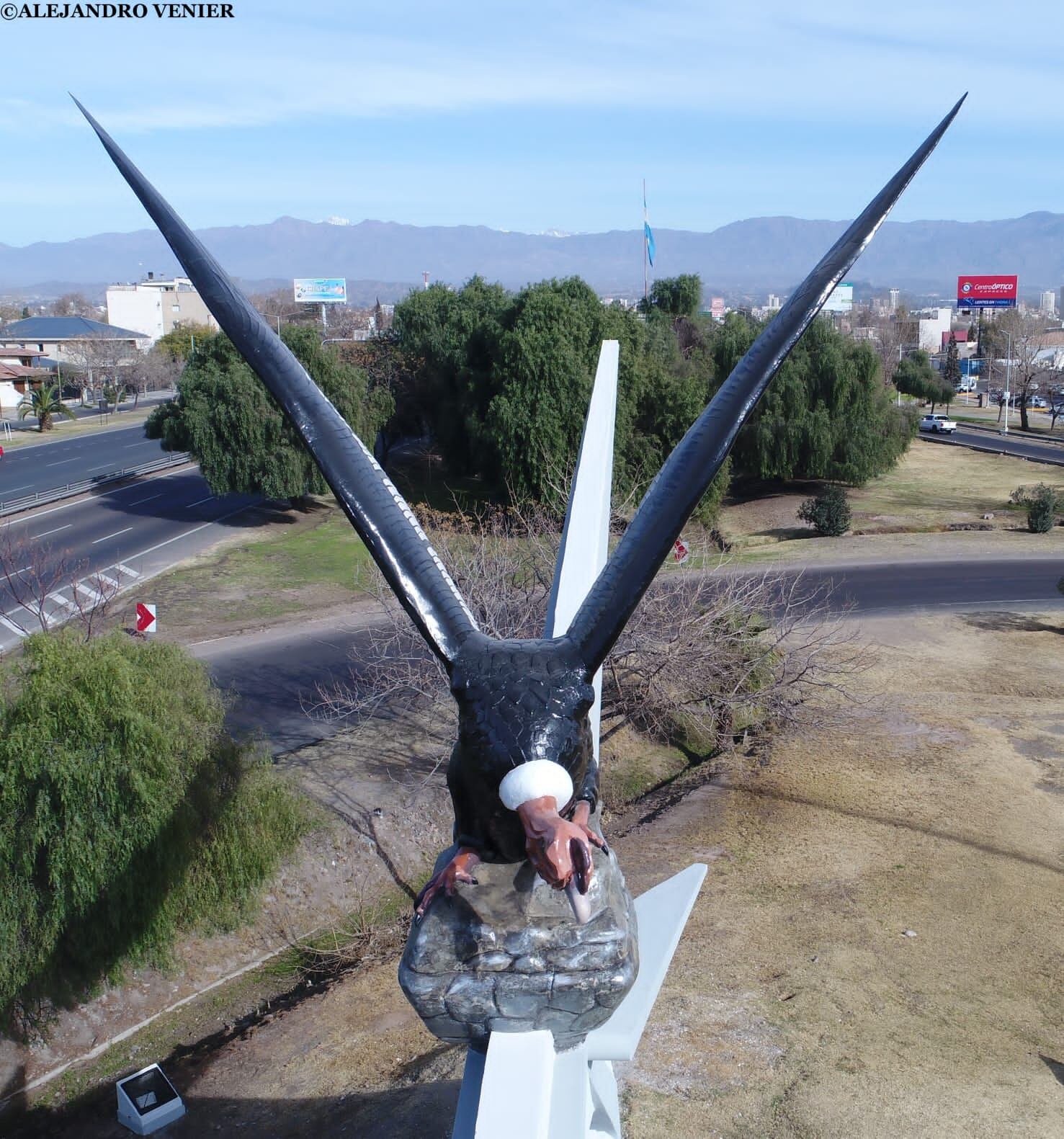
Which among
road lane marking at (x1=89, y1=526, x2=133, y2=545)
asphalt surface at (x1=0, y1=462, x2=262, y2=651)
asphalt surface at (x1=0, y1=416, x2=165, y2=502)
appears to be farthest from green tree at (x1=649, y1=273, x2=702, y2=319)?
road lane marking at (x1=89, y1=526, x2=133, y2=545)

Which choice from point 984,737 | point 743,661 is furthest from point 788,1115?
point 984,737

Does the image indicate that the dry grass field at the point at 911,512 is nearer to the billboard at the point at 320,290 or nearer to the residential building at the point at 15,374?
the residential building at the point at 15,374

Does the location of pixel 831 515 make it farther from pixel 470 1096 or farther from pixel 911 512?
pixel 470 1096

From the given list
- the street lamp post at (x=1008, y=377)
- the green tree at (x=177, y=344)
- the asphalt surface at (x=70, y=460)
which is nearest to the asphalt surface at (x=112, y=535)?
the asphalt surface at (x=70, y=460)

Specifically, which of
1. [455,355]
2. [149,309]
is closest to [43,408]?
[455,355]

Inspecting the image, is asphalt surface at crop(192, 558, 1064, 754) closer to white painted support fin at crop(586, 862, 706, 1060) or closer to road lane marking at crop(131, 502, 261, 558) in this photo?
road lane marking at crop(131, 502, 261, 558)

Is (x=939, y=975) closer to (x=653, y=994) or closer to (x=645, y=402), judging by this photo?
(x=653, y=994)
